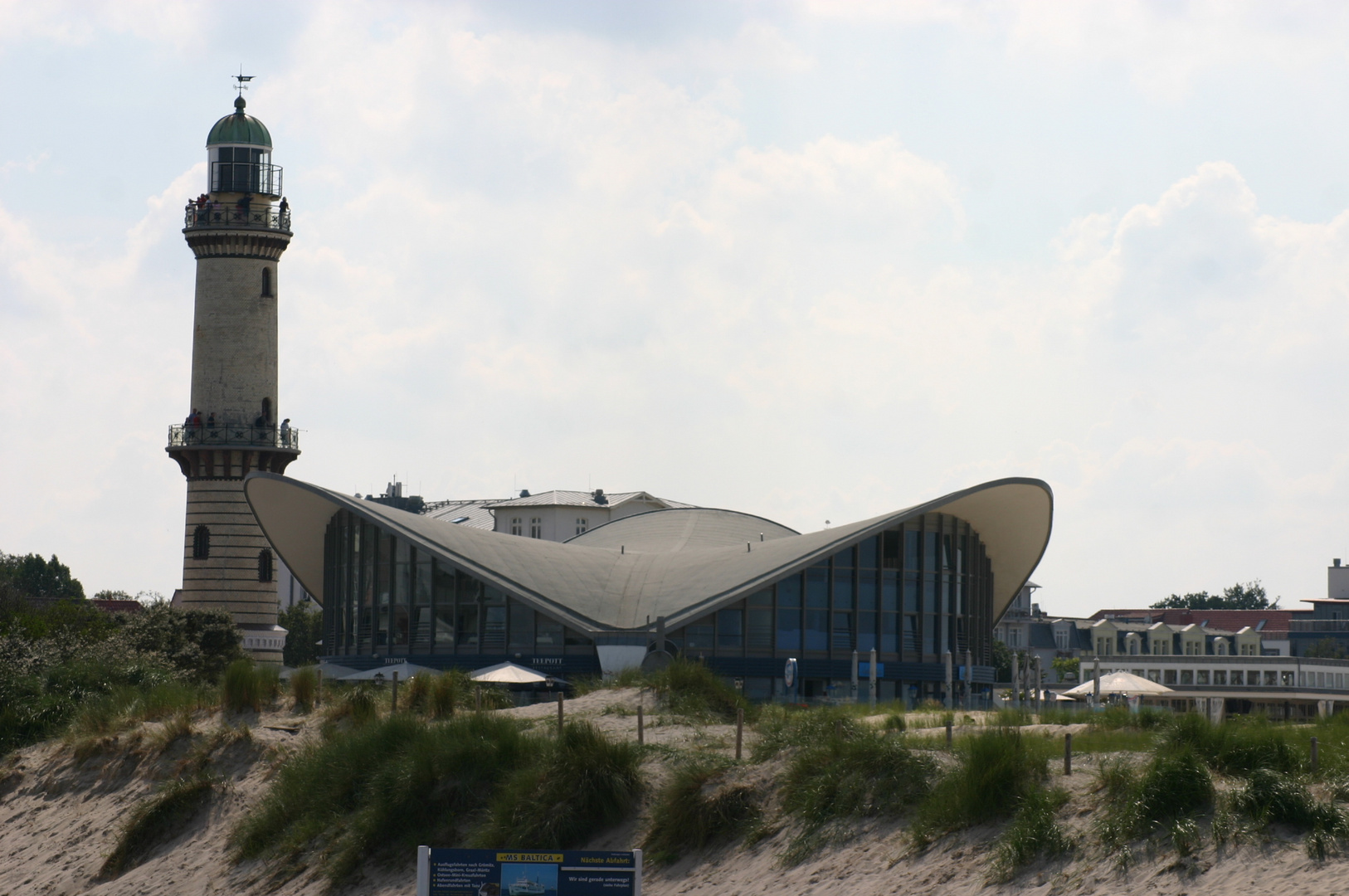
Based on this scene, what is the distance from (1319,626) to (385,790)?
11952cm

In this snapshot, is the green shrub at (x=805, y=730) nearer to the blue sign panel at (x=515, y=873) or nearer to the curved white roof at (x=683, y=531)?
the blue sign panel at (x=515, y=873)

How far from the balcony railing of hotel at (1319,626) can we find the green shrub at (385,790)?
11653 centimetres

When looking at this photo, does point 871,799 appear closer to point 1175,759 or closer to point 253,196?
point 1175,759

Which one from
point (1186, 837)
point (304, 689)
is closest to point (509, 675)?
point (304, 689)

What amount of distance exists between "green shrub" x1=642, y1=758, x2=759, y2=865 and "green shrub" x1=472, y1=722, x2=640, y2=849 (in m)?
0.69

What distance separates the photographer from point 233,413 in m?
66.1

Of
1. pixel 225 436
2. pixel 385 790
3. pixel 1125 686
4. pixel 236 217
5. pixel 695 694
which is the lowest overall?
pixel 385 790

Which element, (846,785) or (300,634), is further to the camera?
(300,634)

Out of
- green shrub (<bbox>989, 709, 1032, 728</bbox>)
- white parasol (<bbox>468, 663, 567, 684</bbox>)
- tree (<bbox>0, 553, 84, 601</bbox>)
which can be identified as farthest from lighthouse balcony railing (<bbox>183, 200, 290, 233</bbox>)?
tree (<bbox>0, 553, 84, 601</bbox>)

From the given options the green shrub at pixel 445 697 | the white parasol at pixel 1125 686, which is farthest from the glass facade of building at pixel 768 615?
the green shrub at pixel 445 697

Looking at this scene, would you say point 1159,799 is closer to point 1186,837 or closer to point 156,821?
point 1186,837

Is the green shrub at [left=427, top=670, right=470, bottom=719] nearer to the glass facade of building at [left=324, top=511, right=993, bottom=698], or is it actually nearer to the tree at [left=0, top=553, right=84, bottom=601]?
the glass facade of building at [left=324, top=511, right=993, bottom=698]

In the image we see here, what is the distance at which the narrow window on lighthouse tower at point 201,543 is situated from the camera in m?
66.1

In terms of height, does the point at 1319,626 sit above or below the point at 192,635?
above
